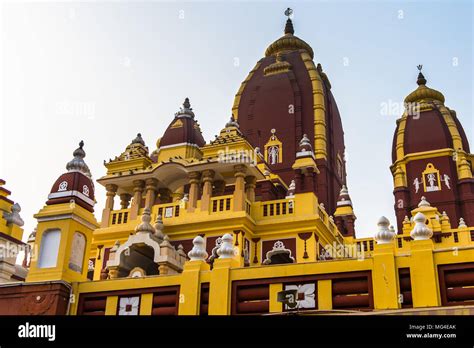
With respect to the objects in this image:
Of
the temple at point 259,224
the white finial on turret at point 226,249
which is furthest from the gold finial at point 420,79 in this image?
the white finial on turret at point 226,249

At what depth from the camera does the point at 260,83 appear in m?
36.2

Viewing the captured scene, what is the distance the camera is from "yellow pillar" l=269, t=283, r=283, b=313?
39.8ft

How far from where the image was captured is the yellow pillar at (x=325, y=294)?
11.9 meters

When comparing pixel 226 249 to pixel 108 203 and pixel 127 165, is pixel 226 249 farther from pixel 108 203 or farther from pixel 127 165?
pixel 127 165

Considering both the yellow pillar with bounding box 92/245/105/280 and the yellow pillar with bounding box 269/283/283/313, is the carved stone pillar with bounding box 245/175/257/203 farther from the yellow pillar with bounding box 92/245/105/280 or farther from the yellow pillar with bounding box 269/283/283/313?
the yellow pillar with bounding box 269/283/283/313

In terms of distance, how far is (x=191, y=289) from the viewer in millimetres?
12773

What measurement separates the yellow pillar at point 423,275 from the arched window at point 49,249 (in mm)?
7830

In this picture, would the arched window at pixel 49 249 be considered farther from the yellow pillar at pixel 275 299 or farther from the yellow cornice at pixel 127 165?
the yellow cornice at pixel 127 165
